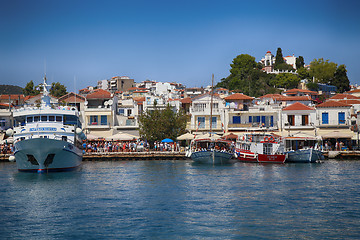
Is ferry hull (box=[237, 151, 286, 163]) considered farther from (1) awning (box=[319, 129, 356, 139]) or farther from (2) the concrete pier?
(1) awning (box=[319, 129, 356, 139])

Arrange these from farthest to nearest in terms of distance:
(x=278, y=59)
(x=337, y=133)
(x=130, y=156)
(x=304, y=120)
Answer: (x=278, y=59) < (x=304, y=120) < (x=337, y=133) < (x=130, y=156)

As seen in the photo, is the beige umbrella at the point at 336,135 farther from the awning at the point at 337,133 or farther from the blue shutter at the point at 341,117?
the blue shutter at the point at 341,117

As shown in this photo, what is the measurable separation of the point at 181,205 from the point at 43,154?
16612 mm

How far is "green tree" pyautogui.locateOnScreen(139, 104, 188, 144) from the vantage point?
58812 mm

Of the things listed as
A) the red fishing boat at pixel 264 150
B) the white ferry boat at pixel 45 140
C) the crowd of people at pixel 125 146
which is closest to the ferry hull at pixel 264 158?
the red fishing boat at pixel 264 150

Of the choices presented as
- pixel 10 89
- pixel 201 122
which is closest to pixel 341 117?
pixel 201 122

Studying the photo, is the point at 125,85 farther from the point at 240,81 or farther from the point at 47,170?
the point at 47,170

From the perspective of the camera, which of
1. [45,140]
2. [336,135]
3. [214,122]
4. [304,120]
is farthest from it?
[214,122]

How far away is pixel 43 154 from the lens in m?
37.7

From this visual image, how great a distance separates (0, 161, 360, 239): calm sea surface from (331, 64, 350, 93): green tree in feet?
247

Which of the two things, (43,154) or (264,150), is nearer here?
(43,154)

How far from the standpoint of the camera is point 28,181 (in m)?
34.4

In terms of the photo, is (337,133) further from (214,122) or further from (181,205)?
(181,205)

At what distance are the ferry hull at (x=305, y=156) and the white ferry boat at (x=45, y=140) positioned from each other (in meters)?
21.6
